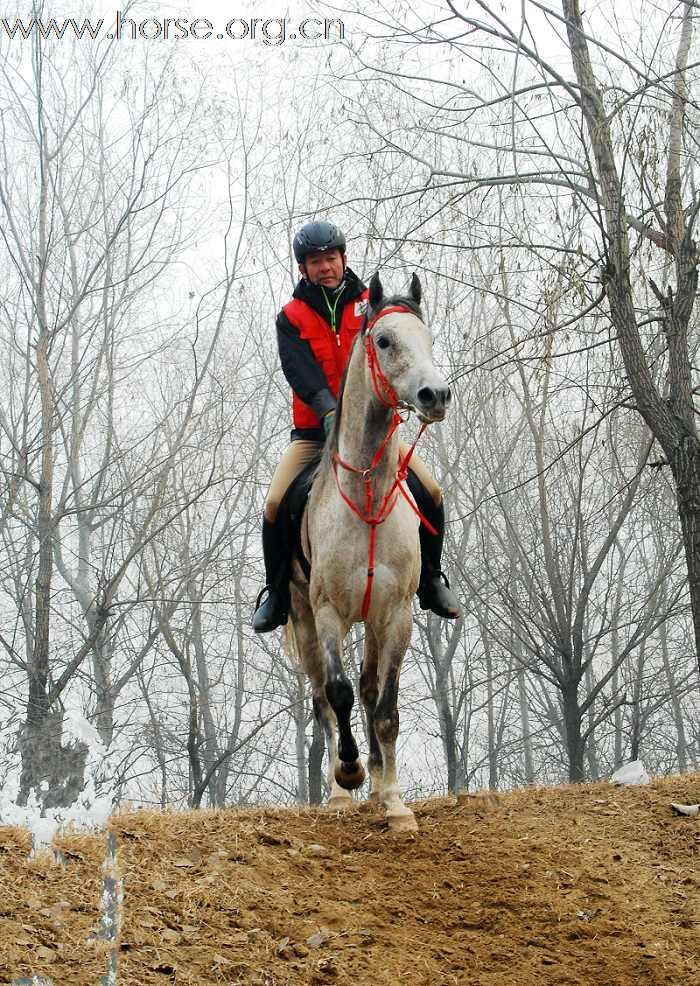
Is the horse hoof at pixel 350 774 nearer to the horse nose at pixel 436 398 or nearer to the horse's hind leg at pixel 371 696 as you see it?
the horse's hind leg at pixel 371 696

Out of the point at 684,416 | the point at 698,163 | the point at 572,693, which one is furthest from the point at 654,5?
the point at 572,693

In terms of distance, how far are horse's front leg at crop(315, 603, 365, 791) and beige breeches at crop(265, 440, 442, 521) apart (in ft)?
4.05

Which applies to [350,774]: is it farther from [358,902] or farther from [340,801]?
[358,902]

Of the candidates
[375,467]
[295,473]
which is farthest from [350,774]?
[295,473]

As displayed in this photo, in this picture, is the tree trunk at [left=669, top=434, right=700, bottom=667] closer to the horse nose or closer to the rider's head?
the rider's head

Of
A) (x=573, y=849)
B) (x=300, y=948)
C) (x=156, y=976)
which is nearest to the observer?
(x=156, y=976)

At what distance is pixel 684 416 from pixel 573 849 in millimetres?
3818

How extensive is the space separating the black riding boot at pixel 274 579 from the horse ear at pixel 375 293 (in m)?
2.01

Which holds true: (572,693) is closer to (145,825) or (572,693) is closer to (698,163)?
(698,163)

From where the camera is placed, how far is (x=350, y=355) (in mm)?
6301

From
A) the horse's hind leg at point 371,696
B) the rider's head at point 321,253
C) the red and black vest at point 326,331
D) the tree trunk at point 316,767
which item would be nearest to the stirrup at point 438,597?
the horse's hind leg at point 371,696

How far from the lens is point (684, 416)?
8.18 meters

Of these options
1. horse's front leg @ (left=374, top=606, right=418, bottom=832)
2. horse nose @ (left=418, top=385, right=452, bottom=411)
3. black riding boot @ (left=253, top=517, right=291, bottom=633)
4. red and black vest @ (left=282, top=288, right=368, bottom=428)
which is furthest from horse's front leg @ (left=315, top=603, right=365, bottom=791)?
red and black vest @ (left=282, top=288, right=368, bottom=428)

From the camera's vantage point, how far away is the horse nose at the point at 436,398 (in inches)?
199
